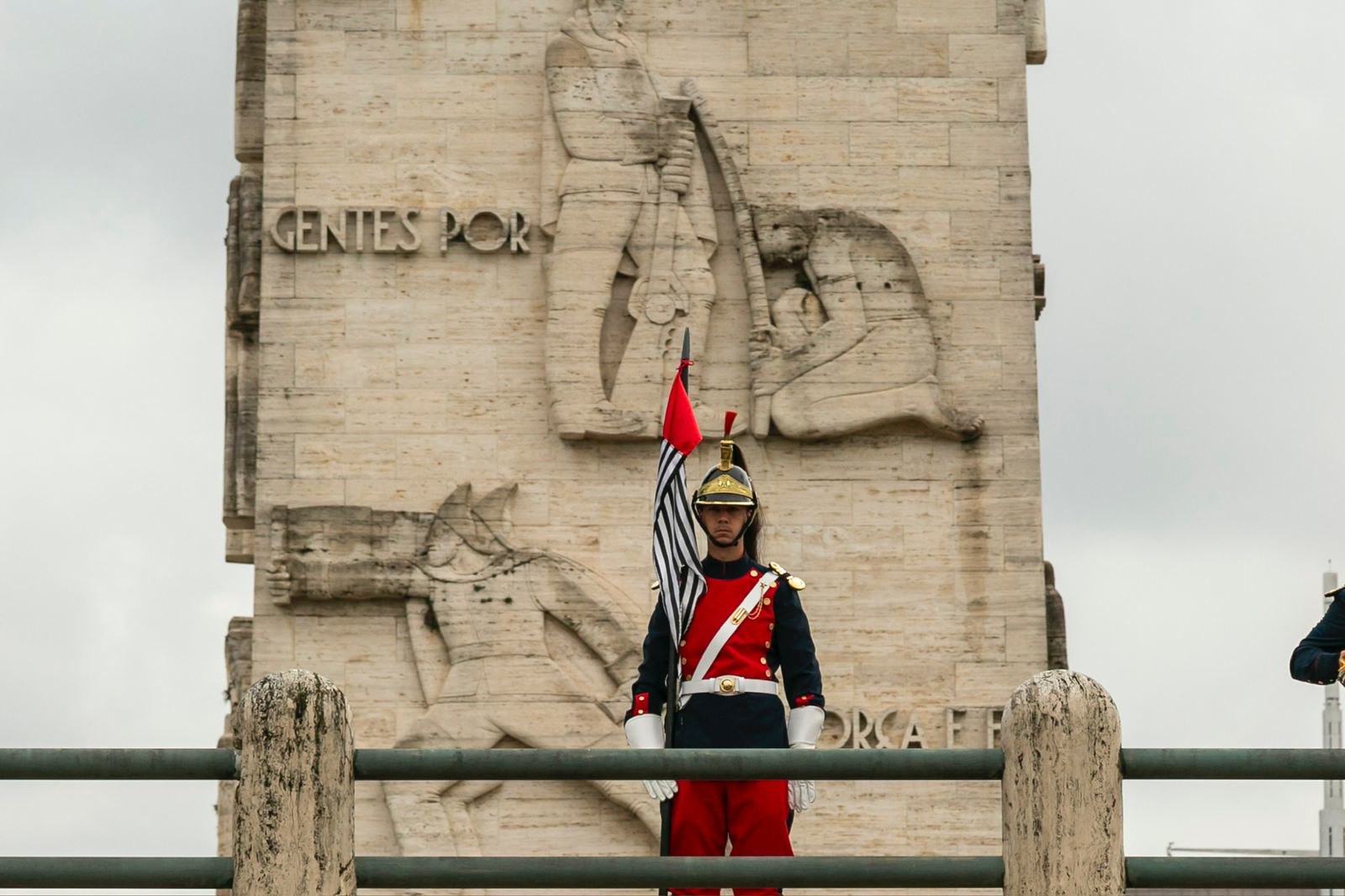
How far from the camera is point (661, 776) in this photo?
8406mm

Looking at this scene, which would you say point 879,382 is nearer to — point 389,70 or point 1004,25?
point 1004,25

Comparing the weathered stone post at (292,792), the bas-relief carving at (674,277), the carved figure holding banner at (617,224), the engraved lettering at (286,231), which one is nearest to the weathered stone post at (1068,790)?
the weathered stone post at (292,792)

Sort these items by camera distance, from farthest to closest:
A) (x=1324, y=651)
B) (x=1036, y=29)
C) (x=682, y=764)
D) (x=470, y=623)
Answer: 1. (x=1036, y=29)
2. (x=470, y=623)
3. (x=1324, y=651)
4. (x=682, y=764)

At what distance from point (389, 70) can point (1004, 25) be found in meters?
3.77

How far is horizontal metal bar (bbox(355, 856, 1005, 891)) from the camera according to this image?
8352 millimetres

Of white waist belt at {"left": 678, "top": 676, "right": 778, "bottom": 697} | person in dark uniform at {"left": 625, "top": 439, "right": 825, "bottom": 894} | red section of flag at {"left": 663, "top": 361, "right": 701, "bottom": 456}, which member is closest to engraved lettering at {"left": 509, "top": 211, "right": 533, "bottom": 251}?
red section of flag at {"left": 663, "top": 361, "right": 701, "bottom": 456}

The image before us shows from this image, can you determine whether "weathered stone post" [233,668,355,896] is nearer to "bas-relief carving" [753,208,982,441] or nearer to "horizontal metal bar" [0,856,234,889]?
"horizontal metal bar" [0,856,234,889]

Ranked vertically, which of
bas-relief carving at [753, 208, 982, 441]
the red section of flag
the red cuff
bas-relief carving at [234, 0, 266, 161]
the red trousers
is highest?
bas-relief carving at [234, 0, 266, 161]

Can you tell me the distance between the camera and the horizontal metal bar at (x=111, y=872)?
8.34 m

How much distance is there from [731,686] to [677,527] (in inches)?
27.2

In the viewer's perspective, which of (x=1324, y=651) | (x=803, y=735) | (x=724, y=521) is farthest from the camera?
(x=724, y=521)

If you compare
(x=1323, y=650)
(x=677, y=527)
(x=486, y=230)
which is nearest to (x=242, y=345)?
(x=486, y=230)

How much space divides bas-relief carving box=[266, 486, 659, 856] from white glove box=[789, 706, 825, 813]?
5.69 metres

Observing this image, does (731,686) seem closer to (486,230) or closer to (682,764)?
(682,764)
